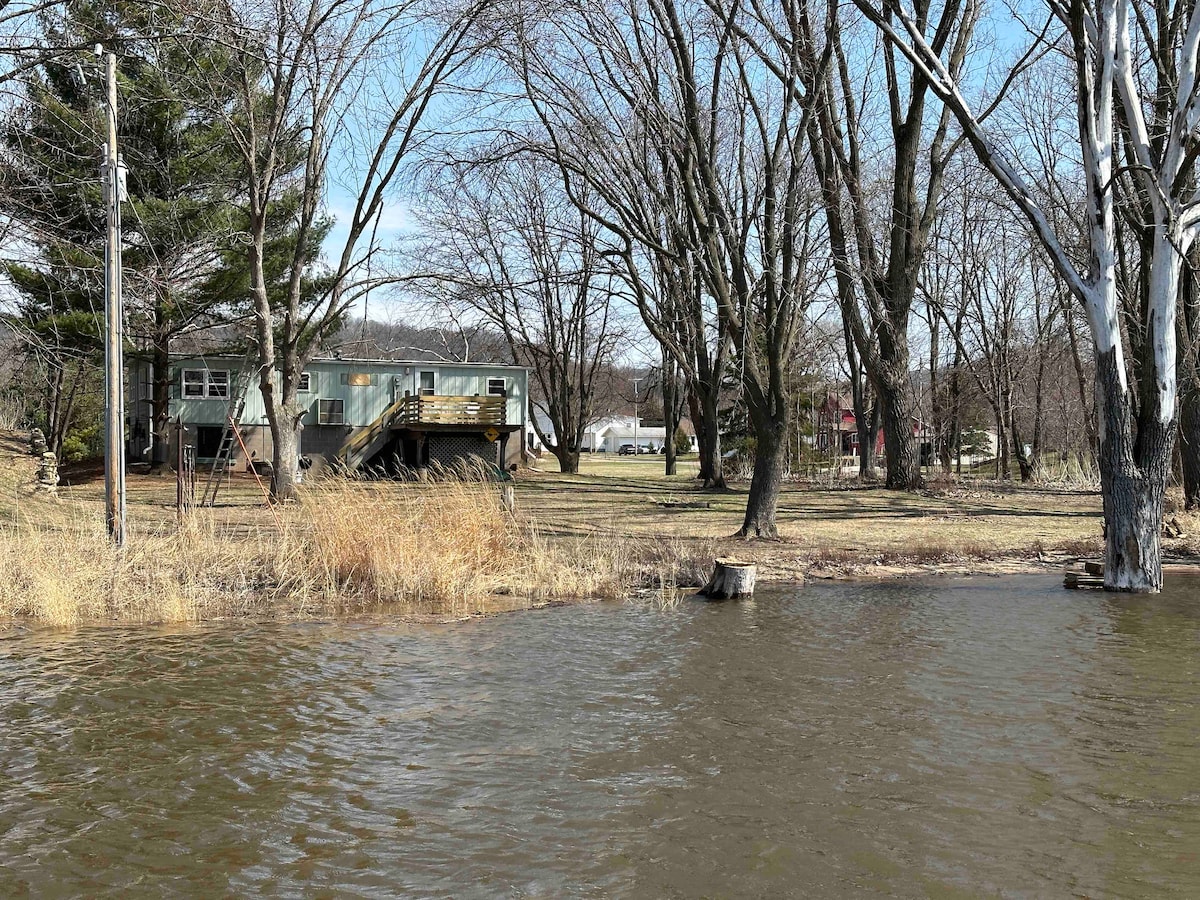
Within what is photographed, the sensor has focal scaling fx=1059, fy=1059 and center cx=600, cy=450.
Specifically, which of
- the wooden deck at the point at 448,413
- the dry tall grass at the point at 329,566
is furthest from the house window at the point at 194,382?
the dry tall grass at the point at 329,566

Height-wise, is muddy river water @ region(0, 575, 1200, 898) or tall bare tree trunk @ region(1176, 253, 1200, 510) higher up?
tall bare tree trunk @ region(1176, 253, 1200, 510)

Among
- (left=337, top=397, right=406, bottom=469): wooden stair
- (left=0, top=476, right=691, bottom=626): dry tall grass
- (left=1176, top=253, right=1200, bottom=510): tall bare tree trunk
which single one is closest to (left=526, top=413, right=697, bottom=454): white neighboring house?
(left=337, top=397, right=406, bottom=469): wooden stair

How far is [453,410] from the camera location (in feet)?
119

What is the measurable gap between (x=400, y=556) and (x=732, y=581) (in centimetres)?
404

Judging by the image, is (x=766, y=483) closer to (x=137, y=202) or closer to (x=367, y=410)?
(x=137, y=202)

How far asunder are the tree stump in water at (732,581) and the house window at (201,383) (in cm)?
2878

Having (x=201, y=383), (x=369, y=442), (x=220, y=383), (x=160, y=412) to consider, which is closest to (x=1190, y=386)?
(x=369, y=442)

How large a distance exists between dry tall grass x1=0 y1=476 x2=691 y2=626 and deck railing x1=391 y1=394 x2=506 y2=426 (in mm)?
21666

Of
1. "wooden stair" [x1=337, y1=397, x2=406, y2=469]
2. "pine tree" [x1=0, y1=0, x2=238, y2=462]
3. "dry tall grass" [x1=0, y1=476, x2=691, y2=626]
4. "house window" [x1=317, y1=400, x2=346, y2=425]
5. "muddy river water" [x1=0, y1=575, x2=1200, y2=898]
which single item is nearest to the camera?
"muddy river water" [x1=0, y1=575, x2=1200, y2=898]

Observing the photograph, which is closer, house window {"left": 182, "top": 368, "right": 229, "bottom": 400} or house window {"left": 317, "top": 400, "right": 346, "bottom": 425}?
house window {"left": 182, "top": 368, "right": 229, "bottom": 400}

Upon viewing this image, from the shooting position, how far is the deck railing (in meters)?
35.8

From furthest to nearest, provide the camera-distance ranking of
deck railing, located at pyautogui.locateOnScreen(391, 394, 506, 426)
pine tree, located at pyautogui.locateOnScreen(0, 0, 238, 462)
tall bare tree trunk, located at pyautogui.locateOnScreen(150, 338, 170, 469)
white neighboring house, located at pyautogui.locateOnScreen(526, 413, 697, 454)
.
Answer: white neighboring house, located at pyautogui.locateOnScreen(526, 413, 697, 454)
deck railing, located at pyautogui.locateOnScreen(391, 394, 506, 426)
tall bare tree trunk, located at pyautogui.locateOnScreen(150, 338, 170, 469)
pine tree, located at pyautogui.locateOnScreen(0, 0, 238, 462)

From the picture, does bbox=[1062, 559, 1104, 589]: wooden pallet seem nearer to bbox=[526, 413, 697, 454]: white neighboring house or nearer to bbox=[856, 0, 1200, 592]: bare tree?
bbox=[856, 0, 1200, 592]: bare tree

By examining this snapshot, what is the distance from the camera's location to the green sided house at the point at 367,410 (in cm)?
3638
